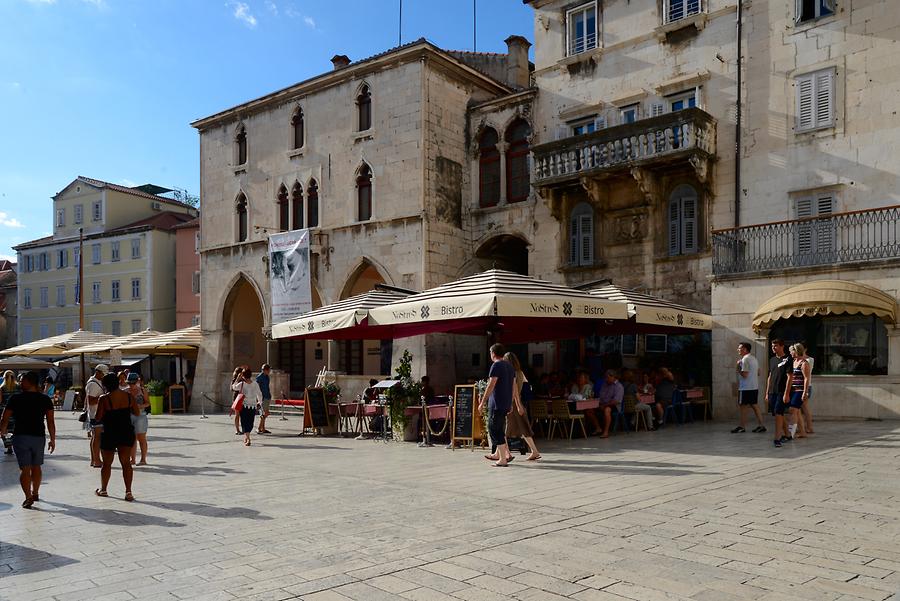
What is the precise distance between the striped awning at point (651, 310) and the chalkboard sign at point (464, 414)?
3.16 meters

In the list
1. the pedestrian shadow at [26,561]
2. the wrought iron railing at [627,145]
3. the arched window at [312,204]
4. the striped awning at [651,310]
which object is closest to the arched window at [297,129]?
the arched window at [312,204]

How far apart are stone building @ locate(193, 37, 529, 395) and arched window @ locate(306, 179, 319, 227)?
0.05 metres

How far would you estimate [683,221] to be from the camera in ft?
67.7

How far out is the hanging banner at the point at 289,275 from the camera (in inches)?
1065

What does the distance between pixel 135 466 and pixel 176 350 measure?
19593 millimetres

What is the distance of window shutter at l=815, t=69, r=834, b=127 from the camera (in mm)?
18156

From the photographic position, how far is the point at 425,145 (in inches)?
949

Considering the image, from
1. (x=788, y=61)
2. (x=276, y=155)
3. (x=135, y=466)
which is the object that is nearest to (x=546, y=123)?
(x=788, y=61)

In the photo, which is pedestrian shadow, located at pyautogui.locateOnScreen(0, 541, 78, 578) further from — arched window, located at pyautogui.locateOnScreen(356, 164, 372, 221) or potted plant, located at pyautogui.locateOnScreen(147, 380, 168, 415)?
potted plant, located at pyautogui.locateOnScreen(147, 380, 168, 415)

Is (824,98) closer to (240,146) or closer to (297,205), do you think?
(297,205)

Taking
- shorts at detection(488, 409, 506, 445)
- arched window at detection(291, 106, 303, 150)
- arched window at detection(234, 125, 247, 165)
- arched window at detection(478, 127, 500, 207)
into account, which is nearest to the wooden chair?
shorts at detection(488, 409, 506, 445)

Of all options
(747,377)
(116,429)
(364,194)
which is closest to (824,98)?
(747,377)

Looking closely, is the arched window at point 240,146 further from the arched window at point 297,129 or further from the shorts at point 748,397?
the shorts at point 748,397

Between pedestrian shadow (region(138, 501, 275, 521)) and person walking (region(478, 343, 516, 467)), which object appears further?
person walking (region(478, 343, 516, 467))
